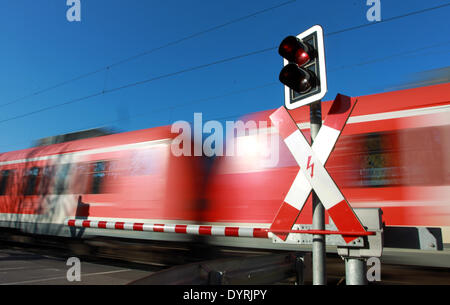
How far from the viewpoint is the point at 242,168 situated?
225 inches

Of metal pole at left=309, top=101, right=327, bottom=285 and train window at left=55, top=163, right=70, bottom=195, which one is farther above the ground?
train window at left=55, top=163, right=70, bottom=195

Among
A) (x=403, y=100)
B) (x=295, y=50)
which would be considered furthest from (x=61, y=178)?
(x=403, y=100)

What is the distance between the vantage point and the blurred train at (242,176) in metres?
4.21

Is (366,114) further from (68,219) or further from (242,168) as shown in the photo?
(68,219)

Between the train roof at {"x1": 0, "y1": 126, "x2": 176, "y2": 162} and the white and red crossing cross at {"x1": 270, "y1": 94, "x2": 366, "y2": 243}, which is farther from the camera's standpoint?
the train roof at {"x1": 0, "y1": 126, "x2": 176, "y2": 162}

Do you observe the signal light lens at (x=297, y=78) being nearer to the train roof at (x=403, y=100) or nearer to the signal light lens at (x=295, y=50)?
the signal light lens at (x=295, y=50)

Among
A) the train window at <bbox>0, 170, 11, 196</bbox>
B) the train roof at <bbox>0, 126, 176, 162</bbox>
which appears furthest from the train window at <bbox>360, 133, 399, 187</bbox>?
the train window at <bbox>0, 170, 11, 196</bbox>

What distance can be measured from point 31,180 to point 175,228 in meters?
6.41

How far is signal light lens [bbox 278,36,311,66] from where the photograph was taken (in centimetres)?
216

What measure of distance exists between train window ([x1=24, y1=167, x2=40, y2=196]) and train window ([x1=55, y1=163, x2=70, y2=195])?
1335 mm

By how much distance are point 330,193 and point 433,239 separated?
57 cm

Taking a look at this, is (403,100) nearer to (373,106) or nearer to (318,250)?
(373,106)

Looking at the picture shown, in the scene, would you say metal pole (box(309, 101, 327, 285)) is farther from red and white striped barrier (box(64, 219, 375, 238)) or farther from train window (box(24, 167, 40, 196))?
train window (box(24, 167, 40, 196))

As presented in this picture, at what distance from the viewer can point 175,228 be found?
589 centimetres
